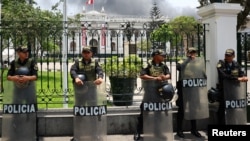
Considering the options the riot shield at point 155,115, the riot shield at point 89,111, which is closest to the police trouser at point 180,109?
the riot shield at point 155,115

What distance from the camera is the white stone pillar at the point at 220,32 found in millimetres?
7609

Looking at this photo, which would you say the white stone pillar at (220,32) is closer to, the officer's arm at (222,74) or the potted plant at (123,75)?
the officer's arm at (222,74)

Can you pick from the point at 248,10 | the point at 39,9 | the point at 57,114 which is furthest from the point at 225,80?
the point at 248,10

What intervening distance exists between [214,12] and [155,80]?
2.47m

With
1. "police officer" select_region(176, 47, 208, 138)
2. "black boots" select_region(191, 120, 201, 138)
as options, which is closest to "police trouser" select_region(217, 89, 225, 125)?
"police officer" select_region(176, 47, 208, 138)

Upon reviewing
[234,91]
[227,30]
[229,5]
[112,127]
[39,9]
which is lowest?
[112,127]

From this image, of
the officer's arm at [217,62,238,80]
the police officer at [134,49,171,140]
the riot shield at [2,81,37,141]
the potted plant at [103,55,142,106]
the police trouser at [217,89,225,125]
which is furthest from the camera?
the potted plant at [103,55,142,106]

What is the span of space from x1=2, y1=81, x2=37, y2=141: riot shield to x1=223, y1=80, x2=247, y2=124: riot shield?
390cm

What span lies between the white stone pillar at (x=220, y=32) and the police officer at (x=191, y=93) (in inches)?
30.3

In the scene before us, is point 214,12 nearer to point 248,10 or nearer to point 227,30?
point 227,30

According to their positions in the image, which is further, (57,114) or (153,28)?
(153,28)

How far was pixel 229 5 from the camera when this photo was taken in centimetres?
758

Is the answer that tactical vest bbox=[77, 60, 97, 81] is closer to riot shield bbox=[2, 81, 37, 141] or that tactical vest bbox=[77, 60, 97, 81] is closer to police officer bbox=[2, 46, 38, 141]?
police officer bbox=[2, 46, 38, 141]

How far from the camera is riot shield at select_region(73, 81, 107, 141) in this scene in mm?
6070
